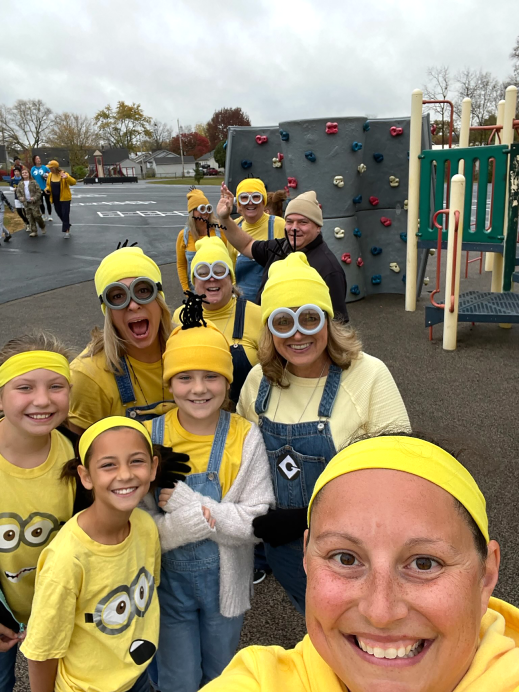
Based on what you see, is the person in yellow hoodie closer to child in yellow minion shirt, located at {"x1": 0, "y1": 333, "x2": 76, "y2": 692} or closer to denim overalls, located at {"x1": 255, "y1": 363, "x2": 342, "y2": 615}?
denim overalls, located at {"x1": 255, "y1": 363, "x2": 342, "y2": 615}

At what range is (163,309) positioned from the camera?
246cm

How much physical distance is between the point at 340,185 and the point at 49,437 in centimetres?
695

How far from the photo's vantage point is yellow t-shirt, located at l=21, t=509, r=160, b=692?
5.43ft

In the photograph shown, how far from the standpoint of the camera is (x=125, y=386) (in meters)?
2.30

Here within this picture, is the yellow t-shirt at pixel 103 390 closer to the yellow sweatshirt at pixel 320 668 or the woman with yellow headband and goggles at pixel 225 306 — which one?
the woman with yellow headband and goggles at pixel 225 306

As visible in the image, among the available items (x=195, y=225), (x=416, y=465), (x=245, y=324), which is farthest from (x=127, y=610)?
(x=195, y=225)

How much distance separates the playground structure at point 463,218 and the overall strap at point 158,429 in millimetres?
5241

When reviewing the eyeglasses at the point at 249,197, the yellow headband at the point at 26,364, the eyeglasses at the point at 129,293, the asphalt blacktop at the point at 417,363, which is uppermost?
the eyeglasses at the point at 249,197

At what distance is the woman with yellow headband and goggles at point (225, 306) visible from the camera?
296cm

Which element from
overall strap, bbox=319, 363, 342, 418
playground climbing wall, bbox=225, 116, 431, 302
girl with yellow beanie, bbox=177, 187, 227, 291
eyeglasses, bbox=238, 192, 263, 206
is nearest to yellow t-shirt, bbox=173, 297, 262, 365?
overall strap, bbox=319, 363, 342, 418

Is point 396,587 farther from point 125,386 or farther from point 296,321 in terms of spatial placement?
point 125,386

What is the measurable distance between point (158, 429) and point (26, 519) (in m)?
0.56

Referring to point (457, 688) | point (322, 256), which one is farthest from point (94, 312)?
point (457, 688)

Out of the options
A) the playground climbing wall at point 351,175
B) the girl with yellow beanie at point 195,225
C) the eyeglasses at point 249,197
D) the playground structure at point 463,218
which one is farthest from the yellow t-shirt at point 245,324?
the playground climbing wall at point 351,175
